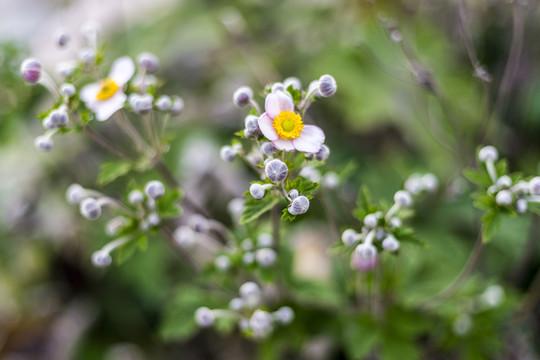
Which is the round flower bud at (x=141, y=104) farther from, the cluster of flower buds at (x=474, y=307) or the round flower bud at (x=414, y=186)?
the cluster of flower buds at (x=474, y=307)

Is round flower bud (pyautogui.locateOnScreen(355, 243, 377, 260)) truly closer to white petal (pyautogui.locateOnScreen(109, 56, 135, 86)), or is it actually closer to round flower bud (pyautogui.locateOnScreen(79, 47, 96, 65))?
white petal (pyautogui.locateOnScreen(109, 56, 135, 86))

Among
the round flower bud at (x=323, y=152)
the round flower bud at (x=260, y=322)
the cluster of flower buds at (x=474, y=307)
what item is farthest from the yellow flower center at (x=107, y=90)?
the cluster of flower buds at (x=474, y=307)

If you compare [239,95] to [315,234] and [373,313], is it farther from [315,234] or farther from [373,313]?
[315,234]

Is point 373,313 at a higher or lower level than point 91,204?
lower

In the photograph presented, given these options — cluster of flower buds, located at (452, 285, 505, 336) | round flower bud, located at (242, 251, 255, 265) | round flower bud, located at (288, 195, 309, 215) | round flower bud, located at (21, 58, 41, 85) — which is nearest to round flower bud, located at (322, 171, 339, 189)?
round flower bud, located at (242, 251, 255, 265)

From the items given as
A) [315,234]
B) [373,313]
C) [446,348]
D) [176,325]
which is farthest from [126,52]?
[446,348]
